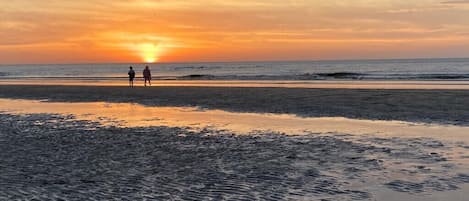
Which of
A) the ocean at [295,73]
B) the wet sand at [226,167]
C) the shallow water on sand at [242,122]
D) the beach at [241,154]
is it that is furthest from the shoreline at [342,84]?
the wet sand at [226,167]

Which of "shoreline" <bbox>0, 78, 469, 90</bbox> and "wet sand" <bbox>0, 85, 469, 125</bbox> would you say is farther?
"shoreline" <bbox>0, 78, 469, 90</bbox>

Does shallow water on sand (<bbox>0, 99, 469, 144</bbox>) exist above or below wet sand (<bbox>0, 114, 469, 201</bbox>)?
above

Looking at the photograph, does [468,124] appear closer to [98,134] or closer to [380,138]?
[380,138]

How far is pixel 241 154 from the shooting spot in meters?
11.3

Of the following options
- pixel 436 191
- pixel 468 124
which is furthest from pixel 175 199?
pixel 468 124

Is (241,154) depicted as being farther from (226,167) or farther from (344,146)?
(344,146)

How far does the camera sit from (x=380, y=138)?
→ 13.2 metres

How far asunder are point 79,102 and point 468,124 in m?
18.7

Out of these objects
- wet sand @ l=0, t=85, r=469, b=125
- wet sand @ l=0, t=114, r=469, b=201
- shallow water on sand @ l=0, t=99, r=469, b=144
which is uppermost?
wet sand @ l=0, t=85, r=469, b=125

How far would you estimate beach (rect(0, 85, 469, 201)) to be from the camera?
317 inches

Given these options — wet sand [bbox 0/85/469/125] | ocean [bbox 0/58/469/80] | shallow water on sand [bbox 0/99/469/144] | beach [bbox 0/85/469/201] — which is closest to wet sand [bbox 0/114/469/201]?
beach [bbox 0/85/469/201]

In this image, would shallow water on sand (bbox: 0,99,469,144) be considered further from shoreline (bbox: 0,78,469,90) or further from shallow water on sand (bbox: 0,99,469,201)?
shoreline (bbox: 0,78,469,90)

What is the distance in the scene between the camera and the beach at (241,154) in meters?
8.06

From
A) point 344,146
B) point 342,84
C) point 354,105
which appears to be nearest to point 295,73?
point 342,84
